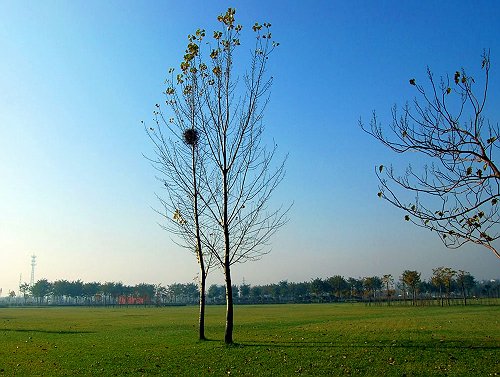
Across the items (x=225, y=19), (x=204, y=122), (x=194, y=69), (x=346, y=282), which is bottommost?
(x=346, y=282)

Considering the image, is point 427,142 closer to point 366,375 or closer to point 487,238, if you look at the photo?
point 487,238

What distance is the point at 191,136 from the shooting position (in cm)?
2572

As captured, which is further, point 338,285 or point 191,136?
point 338,285

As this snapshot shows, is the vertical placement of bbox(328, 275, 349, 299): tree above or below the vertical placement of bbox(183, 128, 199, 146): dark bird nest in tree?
below

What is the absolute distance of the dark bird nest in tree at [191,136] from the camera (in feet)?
84.0

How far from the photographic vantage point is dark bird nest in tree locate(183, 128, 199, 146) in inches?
1008

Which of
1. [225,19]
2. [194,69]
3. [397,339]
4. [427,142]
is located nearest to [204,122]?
[194,69]

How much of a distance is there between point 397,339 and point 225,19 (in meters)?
17.6

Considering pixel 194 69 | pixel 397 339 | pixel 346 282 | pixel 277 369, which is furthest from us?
pixel 346 282

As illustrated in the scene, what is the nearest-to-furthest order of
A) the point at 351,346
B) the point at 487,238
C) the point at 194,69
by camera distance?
1. the point at 487,238
2. the point at 351,346
3. the point at 194,69

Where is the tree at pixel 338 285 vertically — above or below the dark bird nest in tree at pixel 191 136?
below

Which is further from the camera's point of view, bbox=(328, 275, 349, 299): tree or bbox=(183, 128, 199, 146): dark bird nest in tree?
bbox=(328, 275, 349, 299): tree

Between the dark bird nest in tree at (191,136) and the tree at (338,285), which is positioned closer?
the dark bird nest in tree at (191,136)

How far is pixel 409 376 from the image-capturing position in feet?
46.2
